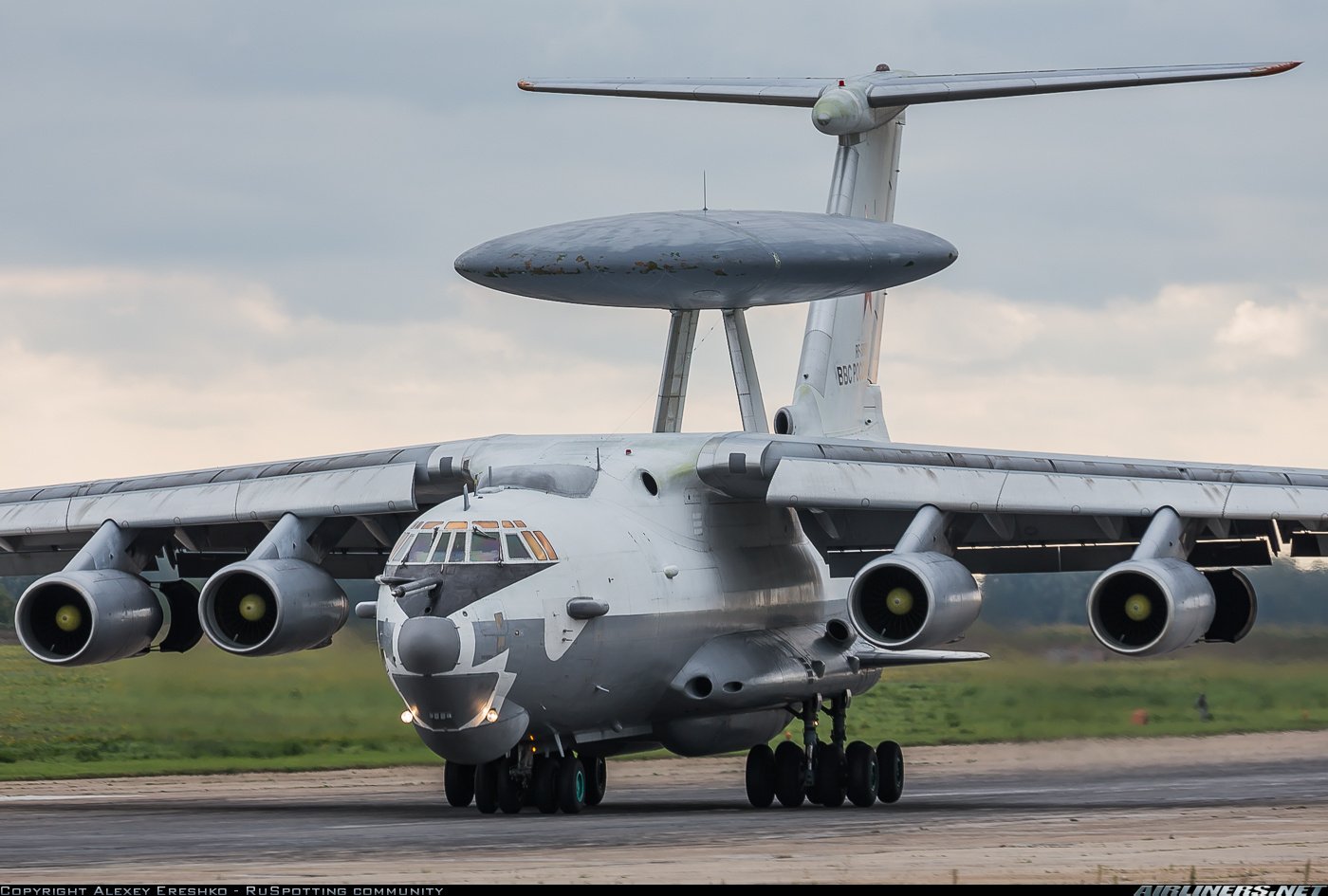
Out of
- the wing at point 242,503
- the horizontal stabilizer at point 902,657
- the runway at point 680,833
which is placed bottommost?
the runway at point 680,833

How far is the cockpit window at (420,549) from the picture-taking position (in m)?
16.3

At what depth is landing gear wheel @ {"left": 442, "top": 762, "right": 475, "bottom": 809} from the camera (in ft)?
63.2

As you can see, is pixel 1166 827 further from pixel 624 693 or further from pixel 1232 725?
pixel 1232 725

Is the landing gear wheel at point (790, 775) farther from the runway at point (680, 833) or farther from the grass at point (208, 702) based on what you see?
the grass at point (208, 702)

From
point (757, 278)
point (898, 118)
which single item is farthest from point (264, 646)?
point (898, 118)

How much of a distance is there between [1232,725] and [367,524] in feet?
41.5

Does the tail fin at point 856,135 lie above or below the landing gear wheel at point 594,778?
above

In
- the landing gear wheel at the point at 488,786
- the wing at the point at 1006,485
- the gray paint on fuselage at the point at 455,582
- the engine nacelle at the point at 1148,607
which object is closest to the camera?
the gray paint on fuselage at the point at 455,582

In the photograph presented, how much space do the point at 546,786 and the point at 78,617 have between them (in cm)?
495

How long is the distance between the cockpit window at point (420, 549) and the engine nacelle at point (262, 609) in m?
2.58

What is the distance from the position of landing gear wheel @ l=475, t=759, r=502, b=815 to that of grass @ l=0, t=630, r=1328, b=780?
534 cm

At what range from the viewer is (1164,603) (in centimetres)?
1681

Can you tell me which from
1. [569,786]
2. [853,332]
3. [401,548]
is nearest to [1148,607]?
[569,786]

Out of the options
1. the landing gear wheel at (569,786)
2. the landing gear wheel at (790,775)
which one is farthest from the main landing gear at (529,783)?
the landing gear wheel at (790,775)
